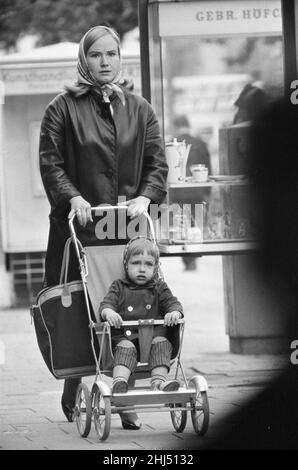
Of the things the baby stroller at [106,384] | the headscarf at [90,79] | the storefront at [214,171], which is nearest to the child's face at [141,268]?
the baby stroller at [106,384]

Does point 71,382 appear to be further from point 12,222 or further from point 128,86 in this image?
point 12,222

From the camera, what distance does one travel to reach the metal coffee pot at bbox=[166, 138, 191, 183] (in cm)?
865

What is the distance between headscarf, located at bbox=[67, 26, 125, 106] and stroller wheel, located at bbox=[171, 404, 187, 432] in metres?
Result: 1.53

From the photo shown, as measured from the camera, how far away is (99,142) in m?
6.39

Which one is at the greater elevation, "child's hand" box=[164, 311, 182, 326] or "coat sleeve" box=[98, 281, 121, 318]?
"coat sleeve" box=[98, 281, 121, 318]

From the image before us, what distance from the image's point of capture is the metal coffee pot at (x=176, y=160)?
28.4ft

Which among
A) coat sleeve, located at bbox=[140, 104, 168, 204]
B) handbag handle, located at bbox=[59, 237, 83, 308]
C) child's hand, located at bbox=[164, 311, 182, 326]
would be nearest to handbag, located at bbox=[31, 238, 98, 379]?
handbag handle, located at bbox=[59, 237, 83, 308]

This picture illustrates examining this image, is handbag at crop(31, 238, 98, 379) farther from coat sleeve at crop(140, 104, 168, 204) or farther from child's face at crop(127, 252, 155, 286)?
coat sleeve at crop(140, 104, 168, 204)

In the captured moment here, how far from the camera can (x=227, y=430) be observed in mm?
6156

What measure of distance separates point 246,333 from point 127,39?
616 inches

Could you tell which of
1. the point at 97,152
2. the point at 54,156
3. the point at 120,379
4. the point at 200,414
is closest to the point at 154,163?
the point at 97,152

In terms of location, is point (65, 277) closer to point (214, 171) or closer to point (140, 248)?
point (140, 248)

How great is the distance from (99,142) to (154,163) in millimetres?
307
